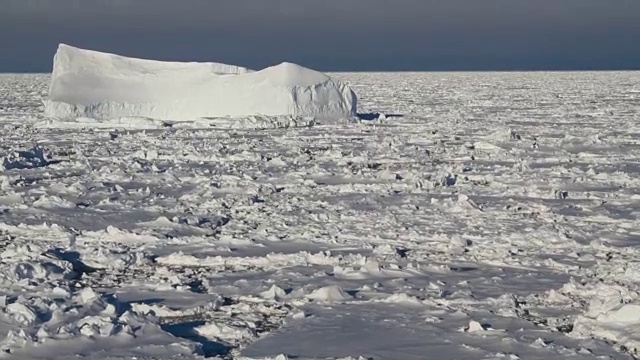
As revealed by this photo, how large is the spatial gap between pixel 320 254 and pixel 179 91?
16.9 metres

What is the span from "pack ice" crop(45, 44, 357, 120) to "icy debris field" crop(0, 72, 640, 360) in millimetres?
7998

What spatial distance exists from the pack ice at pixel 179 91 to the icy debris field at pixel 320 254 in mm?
7998

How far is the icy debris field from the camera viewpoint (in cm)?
467

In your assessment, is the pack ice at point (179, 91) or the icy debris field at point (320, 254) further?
the pack ice at point (179, 91)

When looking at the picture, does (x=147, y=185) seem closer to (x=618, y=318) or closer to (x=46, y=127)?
(x=618, y=318)

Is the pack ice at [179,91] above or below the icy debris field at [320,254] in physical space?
above

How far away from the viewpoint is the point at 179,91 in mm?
22891

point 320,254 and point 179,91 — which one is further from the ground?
point 179,91

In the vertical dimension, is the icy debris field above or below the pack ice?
below

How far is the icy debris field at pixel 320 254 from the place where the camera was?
4.67m

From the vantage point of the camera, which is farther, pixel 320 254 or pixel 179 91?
pixel 179 91

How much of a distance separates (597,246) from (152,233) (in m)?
3.91

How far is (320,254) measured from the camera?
263 inches

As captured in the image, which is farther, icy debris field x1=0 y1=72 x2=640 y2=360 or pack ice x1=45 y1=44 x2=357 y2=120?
pack ice x1=45 y1=44 x2=357 y2=120
